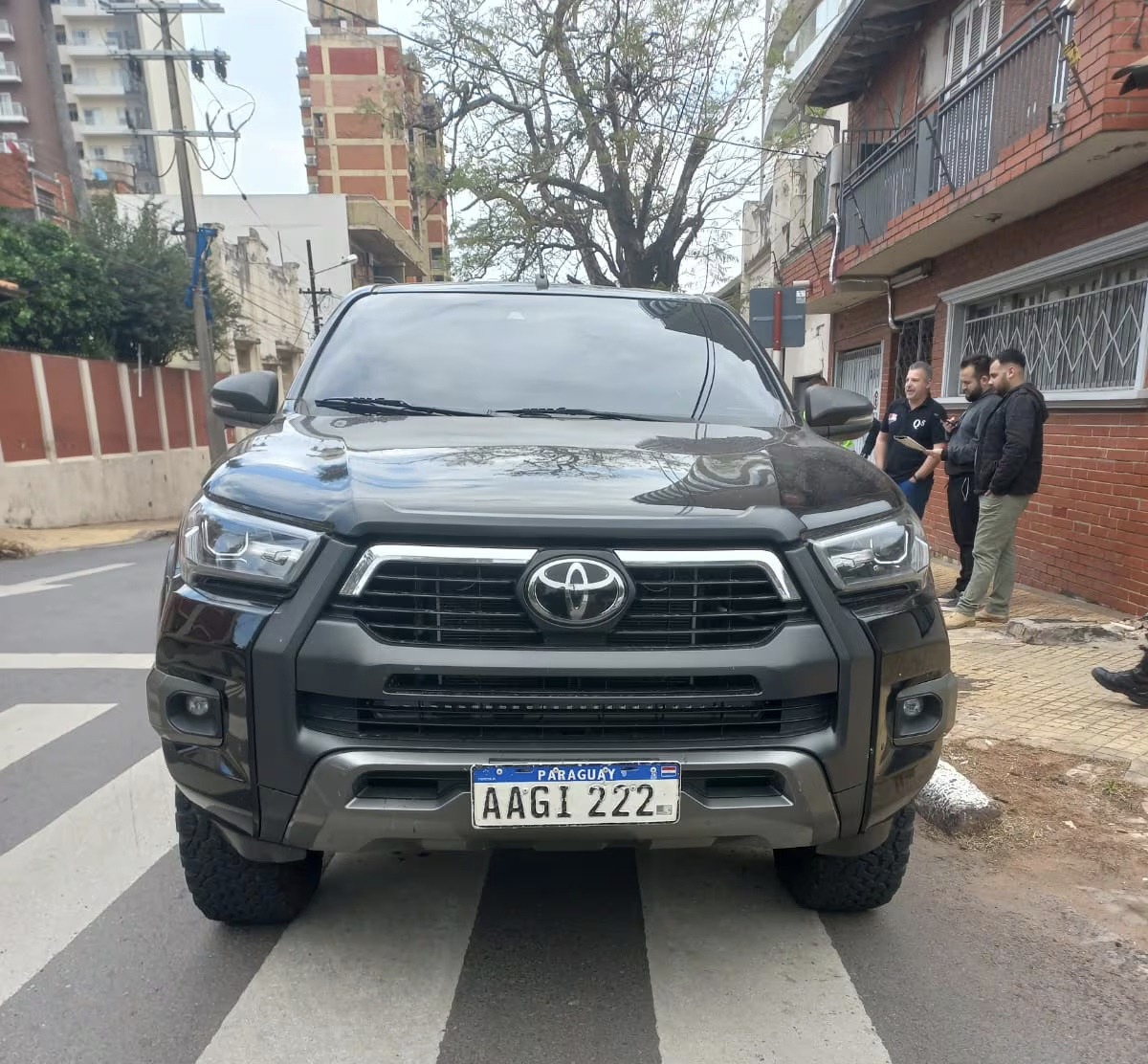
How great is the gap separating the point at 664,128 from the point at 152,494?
1262 cm

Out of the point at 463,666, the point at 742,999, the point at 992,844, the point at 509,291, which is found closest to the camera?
the point at 463,666

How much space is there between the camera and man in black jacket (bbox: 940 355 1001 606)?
19.6 ft

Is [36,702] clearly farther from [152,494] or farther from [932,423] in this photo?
[152,494]

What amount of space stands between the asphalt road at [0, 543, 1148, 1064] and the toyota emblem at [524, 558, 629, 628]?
0.98 meters

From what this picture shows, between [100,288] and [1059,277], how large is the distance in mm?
15605

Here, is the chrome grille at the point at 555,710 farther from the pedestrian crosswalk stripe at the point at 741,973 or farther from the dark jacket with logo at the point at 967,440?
the dark jacket with logo at the point at 967,440

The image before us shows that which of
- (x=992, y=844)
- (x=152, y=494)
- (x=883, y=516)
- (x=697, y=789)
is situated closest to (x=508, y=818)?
(x=697, y=789)

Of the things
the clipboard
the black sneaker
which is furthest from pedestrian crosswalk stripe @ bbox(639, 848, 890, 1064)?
the clipboard

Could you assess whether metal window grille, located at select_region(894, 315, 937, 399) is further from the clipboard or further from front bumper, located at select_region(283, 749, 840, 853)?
front bumper, located at select_region(283, 749, 840, 853)

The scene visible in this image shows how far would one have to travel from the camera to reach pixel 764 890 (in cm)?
260

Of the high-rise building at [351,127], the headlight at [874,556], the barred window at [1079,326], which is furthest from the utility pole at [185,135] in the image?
the high-rise building at [351,127]

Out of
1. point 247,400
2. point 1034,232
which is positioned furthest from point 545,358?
point 1034,232

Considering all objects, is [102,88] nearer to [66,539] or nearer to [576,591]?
[66,539]

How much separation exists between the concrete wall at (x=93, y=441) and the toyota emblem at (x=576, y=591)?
13.3 m
